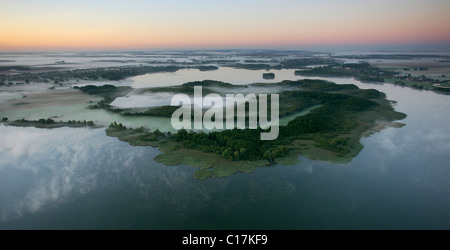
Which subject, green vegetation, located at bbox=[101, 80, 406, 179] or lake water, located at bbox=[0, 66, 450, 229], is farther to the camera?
green vegetation, located at bbox=[101, 80, 406, 179]

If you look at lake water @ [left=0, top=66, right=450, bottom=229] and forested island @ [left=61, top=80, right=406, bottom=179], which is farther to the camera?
forested island @ [left=61, top=80, right=406, bottom=179]

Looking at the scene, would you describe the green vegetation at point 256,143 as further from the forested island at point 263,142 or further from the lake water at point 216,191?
A: the lake water at point 216,191

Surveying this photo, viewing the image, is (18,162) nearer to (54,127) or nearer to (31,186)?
(31,186)

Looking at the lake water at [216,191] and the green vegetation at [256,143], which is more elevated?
the green vegetation at [256,143]

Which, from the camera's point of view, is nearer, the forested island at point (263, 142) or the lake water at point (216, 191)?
the lake water at point (216, 191)

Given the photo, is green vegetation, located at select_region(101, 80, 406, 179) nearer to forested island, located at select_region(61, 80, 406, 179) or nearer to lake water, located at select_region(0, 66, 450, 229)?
forested island, located at select_region(61, 80, 406, 179)

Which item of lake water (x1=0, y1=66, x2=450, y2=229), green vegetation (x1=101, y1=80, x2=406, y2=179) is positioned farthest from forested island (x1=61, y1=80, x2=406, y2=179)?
lake water (x1=0, y1=66, x2=450, y2=229)

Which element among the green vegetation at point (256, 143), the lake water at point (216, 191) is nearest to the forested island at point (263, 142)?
the green vegetation at point (256, 143)

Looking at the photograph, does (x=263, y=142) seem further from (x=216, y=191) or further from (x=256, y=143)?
(x=216, y=191)

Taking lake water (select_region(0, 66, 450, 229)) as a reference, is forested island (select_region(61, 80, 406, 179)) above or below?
above

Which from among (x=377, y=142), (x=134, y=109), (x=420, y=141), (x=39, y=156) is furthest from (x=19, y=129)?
(x=420, y=141)
